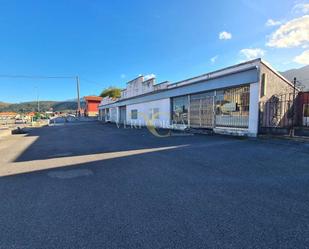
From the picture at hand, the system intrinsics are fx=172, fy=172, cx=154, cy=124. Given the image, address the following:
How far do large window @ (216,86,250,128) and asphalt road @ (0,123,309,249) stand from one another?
572 cm

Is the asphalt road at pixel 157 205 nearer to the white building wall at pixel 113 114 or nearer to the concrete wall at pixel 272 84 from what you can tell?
the concrete wall at pixel 272 84

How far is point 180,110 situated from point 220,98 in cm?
427

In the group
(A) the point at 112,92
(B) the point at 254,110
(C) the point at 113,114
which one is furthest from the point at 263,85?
(A) the point at 112,92

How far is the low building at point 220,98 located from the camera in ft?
31.7

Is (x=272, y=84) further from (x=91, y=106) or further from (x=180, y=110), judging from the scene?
(x=91, y=106)

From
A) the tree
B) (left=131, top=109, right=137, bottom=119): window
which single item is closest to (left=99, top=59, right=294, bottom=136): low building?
(left=131, top=109, right=137, bottom=119): window

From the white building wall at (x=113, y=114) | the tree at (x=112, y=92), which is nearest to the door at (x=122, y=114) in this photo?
the white building wall at (x=113, y=114)

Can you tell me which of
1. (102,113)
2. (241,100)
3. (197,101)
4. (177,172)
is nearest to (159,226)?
(177,172)

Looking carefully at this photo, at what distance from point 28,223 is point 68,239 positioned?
788 mm

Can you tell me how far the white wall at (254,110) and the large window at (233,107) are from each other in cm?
47

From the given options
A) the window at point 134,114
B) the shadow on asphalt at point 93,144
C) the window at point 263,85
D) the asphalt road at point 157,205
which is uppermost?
the window at point 263,85

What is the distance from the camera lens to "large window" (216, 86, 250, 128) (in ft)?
34.1

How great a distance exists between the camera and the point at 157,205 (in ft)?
9.14

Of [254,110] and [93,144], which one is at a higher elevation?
[254,110]
